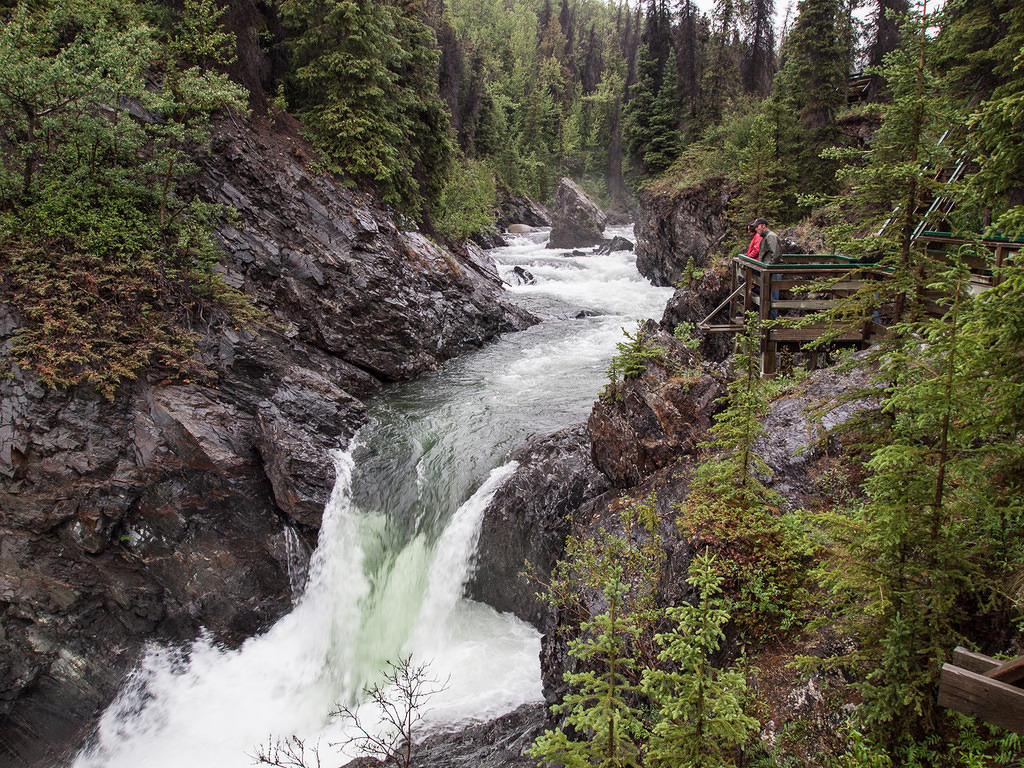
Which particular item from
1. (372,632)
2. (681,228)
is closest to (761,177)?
(681,228)

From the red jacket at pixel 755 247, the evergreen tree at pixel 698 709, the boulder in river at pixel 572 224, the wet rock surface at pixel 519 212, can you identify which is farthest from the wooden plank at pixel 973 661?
the wet rock surface at pixel 519 212

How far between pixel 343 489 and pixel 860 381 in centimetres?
921

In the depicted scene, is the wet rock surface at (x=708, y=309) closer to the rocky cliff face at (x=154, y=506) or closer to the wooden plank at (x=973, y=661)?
the rocky cliff face at (x=154, y=506)

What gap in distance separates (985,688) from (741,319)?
9.89m

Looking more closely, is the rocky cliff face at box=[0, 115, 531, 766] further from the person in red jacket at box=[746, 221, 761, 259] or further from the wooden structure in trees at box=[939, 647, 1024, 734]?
the wooden structure in trees at box=[939, 647, 1024, 734]

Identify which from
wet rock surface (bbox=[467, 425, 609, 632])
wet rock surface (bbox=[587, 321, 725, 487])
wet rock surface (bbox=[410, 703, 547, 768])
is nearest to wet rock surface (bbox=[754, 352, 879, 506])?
wet rock surface (bbox=[587, 321, 725, 487])

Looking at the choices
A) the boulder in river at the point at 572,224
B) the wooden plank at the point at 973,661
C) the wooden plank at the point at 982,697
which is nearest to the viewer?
the wooden plank at the point at 982,697

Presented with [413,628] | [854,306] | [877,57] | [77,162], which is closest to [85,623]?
[413,628]

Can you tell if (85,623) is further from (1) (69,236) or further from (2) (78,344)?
(1) (69,236)

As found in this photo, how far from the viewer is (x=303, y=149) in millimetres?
16438

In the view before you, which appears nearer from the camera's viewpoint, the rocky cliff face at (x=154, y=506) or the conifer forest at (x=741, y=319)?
the conifer forest at (x=741, y=319)

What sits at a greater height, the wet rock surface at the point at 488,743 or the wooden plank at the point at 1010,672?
the wooden plank at the point at 1010,672

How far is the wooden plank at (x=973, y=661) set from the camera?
→ 3153 millimetres

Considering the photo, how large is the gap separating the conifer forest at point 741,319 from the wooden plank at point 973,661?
12cm
